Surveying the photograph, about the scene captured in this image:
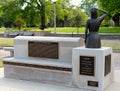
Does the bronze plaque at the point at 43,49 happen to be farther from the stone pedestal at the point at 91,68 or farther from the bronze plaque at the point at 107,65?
the bronze plaque at the point at 107,65

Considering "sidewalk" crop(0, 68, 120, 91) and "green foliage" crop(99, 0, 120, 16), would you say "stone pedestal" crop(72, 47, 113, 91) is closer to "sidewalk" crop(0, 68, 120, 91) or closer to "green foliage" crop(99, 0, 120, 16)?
"sidewalk" crop(0, 68, 120, 91)

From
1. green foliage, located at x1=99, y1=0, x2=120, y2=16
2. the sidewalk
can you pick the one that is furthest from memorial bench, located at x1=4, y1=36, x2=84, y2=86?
green foliage, located at x1=99, y1=0, x2=120, y2=16

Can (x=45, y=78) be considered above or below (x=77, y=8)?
below

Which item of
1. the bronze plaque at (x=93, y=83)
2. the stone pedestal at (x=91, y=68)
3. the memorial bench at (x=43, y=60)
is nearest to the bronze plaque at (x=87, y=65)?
the stone pedestal at (x=91, y=68)

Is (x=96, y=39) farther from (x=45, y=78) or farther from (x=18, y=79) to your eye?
(x=18, y=79)

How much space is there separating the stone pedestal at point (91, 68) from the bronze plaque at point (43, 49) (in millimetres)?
880

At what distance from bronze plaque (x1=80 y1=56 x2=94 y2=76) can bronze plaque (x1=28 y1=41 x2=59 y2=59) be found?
1.07 meters

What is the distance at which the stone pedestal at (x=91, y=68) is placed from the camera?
722cm

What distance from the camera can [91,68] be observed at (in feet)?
24.1

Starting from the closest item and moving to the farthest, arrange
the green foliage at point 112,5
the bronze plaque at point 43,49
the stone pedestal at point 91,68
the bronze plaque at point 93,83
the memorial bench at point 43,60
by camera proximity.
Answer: the stone pedestal at point 91,68
the bronze plaque at point 93,83
the memorial bench at point 43,60
the bronze plaque at point 43,49
the green foliage at point 112,5

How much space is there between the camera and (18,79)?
28.3 ft

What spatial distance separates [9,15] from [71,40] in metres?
35.7

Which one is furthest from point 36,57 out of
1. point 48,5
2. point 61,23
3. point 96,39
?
point 61,23

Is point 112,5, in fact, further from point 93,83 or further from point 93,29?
point 93,83
